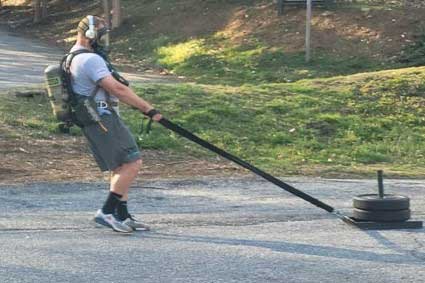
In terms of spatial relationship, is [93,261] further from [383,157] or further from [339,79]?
[339,79]

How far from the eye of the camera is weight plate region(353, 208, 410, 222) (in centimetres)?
788

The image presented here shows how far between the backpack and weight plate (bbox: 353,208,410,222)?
8.62 ft

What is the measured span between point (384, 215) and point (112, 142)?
244 cm

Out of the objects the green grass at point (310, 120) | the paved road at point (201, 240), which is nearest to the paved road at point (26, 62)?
the green grass at point (310, 120)

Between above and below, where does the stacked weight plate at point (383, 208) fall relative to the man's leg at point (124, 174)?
below

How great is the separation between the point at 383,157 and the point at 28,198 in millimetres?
5985

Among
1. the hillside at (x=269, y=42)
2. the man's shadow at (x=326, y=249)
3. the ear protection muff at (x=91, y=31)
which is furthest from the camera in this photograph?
the hillside at (x=269, y=42)

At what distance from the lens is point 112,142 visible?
752 centimetres

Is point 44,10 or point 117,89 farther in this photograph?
point 44,10

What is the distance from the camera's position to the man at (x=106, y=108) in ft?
24.2

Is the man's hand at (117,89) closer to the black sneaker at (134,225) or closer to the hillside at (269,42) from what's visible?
the black sneaker at (134,225)

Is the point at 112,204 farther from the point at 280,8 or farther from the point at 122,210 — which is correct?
the point at 280,8

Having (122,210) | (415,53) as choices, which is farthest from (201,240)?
(415,53)

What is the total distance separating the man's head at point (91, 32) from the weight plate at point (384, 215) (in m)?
2.72
